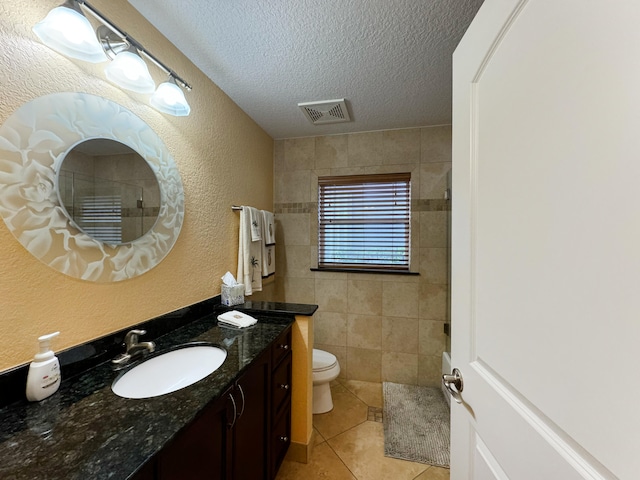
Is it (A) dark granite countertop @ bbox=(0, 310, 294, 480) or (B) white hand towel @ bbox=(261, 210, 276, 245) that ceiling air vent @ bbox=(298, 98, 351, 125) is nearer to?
(B) white hand towel @ bbox=(261, 210, 276, 245)

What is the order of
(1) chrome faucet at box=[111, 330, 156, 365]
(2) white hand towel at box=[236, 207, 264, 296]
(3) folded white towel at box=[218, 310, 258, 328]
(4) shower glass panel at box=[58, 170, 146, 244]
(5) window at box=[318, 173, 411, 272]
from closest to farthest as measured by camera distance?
(4) shower glass panel at box=[58, 170, 146, 244]
(1) chrome faucet at box=[111, 330, 156, 365]
(3) folded white towel at box=[218, 310, 258, 328]
(2) white hand towel at box=[236, 207, 264, 296]
(5) window at box=[318, 173, 411, 272]

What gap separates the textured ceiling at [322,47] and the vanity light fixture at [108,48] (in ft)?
0.88

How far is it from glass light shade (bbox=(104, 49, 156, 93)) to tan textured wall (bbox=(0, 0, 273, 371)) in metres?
0.05

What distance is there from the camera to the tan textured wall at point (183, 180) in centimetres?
76

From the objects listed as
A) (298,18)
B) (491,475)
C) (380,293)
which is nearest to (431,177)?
(380,293)

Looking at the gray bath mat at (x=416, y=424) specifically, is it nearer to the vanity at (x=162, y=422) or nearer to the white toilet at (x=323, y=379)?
the white toilet at (x=323, y=379)

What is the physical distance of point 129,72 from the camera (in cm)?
103

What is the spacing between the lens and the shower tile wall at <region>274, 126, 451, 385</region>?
2.27 meters

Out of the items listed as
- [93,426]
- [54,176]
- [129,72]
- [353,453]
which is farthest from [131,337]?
[353,453]

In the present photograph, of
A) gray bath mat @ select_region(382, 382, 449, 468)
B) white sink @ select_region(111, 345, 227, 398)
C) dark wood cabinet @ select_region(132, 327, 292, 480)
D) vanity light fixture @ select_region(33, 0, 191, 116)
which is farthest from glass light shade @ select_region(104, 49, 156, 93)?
gray bath mat @ select_region(382, 382, 449, 468)

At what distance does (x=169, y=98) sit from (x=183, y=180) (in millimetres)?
400

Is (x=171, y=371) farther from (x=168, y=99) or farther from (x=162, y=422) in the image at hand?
(x=168, y=99)

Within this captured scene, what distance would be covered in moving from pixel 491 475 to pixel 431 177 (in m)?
2.10

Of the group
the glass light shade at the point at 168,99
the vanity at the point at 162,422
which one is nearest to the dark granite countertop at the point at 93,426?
the vanity at the point at 162,422
